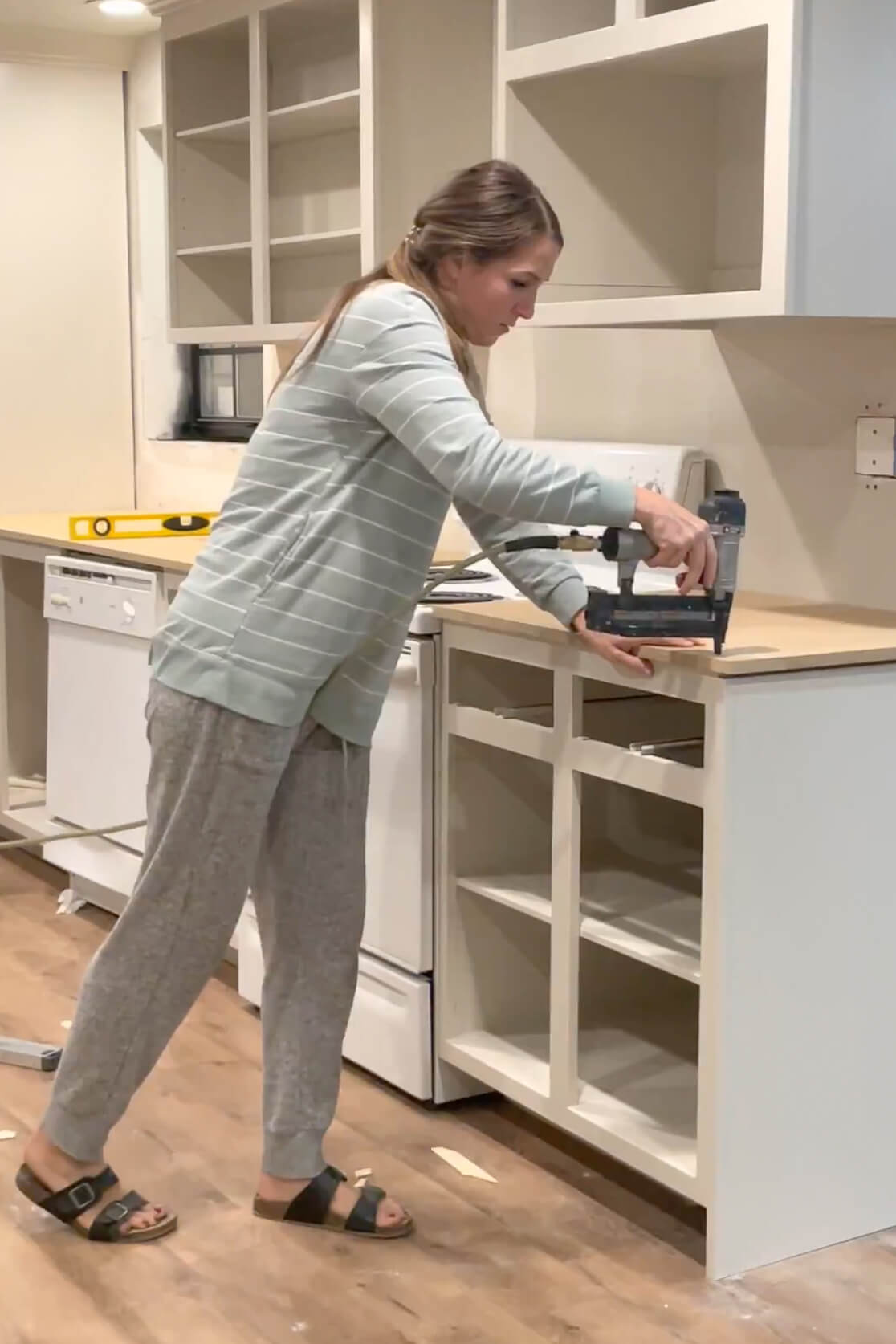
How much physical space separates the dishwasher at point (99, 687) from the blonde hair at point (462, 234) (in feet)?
5.03

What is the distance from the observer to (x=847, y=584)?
2773 mm

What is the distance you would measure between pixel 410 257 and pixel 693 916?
3.57 ft

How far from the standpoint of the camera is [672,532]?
2.09 meters

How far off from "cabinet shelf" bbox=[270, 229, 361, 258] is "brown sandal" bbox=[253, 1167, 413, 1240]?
1963mm

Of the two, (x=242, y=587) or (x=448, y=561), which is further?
(x=448, y=561)

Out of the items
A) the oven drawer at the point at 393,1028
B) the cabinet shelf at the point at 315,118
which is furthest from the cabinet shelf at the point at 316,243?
the oven drawer at the point at 393,1028

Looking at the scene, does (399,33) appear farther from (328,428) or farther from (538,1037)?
(538,1037)

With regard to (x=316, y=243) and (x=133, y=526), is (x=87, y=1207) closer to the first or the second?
(x=133, y=526)

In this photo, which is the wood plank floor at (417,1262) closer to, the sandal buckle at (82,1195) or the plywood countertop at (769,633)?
the sandal buckle at (82,1195)

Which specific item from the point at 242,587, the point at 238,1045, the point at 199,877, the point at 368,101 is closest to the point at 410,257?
the point at 242,587

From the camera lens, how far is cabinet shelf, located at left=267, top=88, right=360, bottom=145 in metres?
3.52

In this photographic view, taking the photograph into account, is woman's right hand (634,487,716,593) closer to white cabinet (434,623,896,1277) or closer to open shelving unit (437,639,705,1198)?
white cabinet (434,623,896,1277)

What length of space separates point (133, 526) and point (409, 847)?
153 cm

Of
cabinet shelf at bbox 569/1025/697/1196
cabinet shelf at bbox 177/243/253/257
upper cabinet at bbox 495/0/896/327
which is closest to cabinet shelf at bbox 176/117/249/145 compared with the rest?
cabinet shelf at bbox 177/243/253/257
